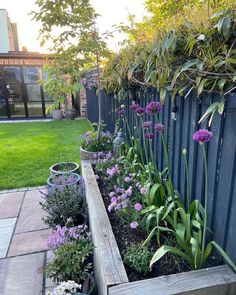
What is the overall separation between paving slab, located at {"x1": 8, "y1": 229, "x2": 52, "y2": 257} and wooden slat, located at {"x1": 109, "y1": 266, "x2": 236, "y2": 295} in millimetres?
1436

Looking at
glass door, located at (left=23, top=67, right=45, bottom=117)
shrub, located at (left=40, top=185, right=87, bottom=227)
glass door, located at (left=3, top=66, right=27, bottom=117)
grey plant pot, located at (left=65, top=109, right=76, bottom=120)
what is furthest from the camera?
glass door, located at (left=23, top=67, right=45, bottom=117)

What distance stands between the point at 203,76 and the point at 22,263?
2.09 meters

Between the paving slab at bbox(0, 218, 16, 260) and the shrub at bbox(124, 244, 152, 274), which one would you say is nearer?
the shrub at bbox(124, 244, 152, 274)

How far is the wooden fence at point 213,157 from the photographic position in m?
1.08

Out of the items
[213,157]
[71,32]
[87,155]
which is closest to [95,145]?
[87,155]

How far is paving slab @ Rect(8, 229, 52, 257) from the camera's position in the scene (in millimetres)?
2246

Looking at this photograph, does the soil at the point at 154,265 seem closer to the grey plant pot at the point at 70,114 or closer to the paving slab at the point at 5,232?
the paving slab at the point at 5,232

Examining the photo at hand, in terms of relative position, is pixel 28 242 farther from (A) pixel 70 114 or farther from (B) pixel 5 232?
(A) pixel 70 114

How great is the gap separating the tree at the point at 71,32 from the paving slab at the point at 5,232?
1.93 metres

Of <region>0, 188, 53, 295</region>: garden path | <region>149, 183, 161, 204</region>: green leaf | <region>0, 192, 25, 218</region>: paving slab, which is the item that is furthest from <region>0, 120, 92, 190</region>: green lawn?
<region>149, 183, 161, 204</region>: green leaf

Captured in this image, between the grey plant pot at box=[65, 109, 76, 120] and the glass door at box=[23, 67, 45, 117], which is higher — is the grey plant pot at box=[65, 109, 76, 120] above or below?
below

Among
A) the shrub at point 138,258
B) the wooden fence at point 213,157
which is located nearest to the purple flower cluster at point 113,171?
the wooden fence at point 213,157

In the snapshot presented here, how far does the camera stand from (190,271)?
1.18 m

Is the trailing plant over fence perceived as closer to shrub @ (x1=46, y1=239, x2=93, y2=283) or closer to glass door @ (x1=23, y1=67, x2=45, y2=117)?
shrub @ (x1=46, y1=239, x2=93, y2=283)
